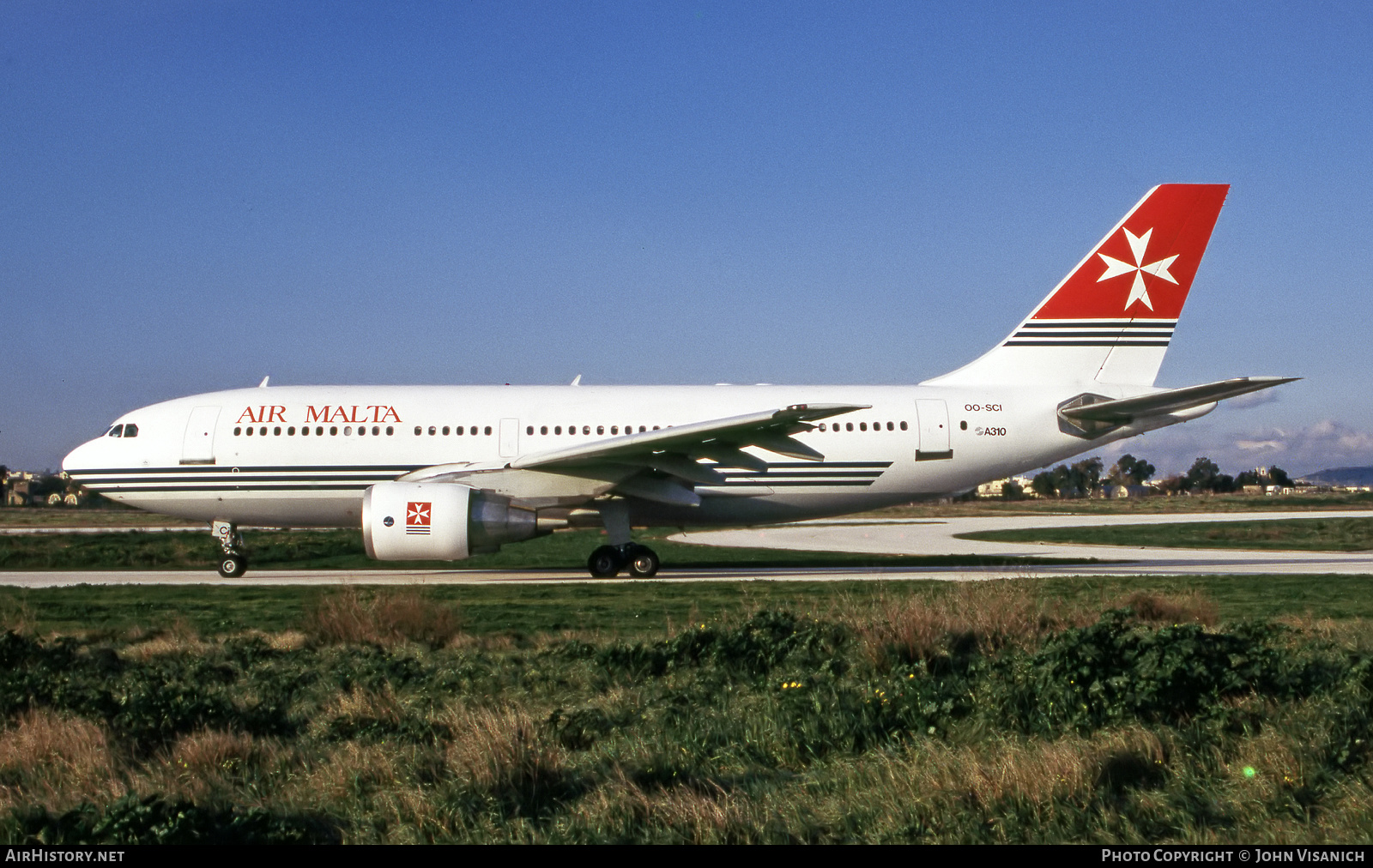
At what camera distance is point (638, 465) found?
17.9 m

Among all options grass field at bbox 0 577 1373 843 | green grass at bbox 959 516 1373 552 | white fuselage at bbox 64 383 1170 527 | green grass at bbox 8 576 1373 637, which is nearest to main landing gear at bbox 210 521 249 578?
white fuselage at bbox 64 383 1170 527

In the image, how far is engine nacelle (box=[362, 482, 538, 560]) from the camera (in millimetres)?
16359

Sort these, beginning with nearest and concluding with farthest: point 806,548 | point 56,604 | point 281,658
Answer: point 281,658, point 56,604, point 806,548

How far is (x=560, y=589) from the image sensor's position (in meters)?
15.8

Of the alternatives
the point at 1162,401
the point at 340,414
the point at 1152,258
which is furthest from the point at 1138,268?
the point at 340,414

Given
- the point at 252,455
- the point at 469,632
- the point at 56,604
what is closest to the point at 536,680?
the point at 469,632

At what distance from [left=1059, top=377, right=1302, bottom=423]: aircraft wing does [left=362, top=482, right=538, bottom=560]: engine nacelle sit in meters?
9.86

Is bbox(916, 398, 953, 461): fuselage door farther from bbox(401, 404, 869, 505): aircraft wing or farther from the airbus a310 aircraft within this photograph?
bbox(401, 404, 869, 505): aircraft wing

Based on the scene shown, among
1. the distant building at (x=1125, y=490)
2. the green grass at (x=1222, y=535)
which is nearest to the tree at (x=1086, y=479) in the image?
the distant building at (x=1125, y=490)

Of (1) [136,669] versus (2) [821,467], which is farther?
(2) [821,467]

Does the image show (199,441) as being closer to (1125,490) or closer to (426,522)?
(426,522)

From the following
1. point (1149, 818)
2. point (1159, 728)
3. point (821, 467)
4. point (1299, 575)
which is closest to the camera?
point (1149, 818)

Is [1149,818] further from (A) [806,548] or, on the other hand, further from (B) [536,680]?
(A) [806,548]

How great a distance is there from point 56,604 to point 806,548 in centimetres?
1618
